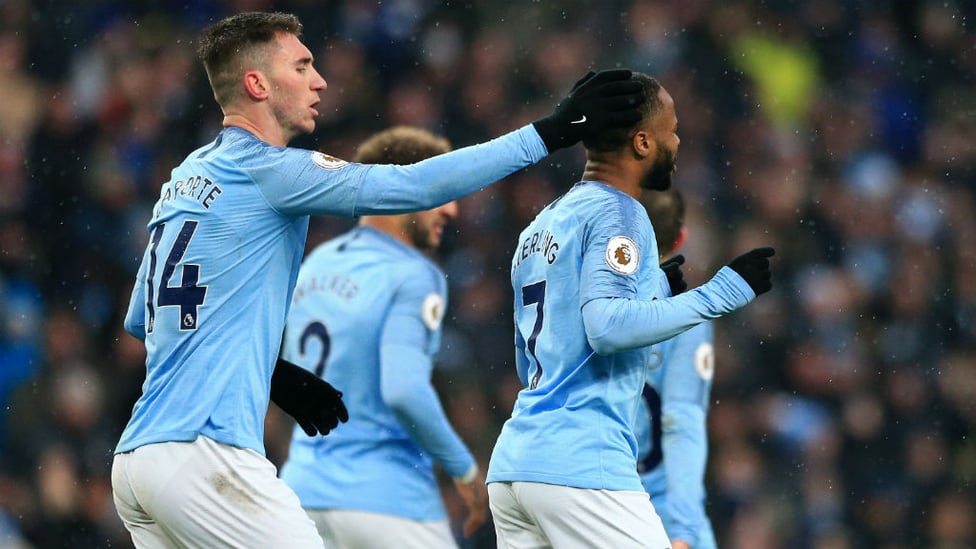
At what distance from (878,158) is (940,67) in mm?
1295

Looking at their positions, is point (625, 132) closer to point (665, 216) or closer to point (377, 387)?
point (665, 216)

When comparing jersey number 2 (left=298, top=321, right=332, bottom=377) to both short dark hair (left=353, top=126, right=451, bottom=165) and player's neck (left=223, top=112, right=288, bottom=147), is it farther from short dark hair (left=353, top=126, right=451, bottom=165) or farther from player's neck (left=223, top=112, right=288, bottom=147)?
player's neck (left=223, top=112, right=288, bottom=147)

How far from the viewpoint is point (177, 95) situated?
11164 mm

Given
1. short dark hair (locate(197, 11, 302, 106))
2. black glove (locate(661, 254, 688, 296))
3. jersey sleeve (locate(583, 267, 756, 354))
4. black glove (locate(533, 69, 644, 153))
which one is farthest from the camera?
black glove (locate(661, 254, 688, 296))

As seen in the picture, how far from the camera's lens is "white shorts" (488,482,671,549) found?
380cm

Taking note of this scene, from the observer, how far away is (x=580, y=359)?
13.0ft

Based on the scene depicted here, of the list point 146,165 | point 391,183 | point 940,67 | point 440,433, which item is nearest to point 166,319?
point 391,183

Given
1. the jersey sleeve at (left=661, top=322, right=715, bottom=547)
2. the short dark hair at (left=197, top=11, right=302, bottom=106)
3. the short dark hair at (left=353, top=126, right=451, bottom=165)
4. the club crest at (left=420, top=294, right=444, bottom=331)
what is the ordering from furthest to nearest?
1. the short dark hair at (left=353, top=126, right=451, bottom=165)
2. the club crest at (left=420, top=294, right=444, bottom=331)
3. the jersey sleeve at (left=661, top=322, right=715, bottom=547)
4. the short dark hair at (left=197, top=11, right=302, bottom=106)

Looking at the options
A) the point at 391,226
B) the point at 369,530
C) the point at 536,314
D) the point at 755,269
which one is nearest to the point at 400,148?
the point at 391,226

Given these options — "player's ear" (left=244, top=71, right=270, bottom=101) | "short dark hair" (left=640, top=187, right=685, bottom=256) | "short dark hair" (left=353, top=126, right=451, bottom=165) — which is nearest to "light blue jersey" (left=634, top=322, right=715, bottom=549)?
"short dark hair" (left=640, top=187, right=685, bottom=256)

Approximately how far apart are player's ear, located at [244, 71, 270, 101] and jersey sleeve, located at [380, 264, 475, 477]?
1.69 metres

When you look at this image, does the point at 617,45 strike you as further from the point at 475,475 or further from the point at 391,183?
the point at 391,183

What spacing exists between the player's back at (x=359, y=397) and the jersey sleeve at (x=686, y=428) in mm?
1098

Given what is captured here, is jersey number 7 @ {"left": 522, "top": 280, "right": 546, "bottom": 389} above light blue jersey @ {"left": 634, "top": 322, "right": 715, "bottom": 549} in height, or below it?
above
